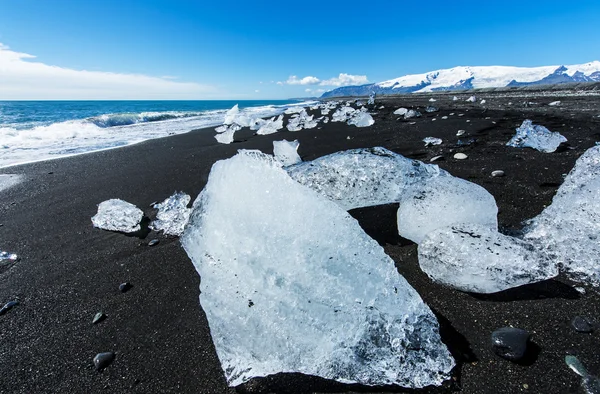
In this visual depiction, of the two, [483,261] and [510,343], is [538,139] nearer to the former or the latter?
[483,261]

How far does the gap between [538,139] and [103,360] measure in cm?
552

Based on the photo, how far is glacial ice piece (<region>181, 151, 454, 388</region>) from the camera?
1.24 metres

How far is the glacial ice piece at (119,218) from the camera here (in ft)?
9.86

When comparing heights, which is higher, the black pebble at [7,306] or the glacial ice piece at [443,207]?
the glacial ice piece at [443,207]

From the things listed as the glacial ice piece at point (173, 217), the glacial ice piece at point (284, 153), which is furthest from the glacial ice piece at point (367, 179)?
the glacial ice piece at point (284, 153)

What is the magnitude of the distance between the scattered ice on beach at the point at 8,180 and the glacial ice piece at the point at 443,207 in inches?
253

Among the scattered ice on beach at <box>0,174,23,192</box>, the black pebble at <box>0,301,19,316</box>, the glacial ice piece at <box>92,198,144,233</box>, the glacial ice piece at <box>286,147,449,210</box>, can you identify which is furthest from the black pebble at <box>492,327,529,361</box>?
the scattered ice on beach at <box>0,174,23,192</box>

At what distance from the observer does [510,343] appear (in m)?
1.31

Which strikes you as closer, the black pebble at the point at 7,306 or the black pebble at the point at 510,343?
the black pebble at the point at 510,343

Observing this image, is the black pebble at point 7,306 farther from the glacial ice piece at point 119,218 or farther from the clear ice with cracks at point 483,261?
the clear ice with cracks at point 483,261

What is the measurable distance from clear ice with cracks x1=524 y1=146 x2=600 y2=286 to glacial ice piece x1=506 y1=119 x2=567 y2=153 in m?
2.37

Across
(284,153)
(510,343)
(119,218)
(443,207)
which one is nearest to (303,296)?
(510,343)

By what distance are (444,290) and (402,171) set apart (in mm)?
1409

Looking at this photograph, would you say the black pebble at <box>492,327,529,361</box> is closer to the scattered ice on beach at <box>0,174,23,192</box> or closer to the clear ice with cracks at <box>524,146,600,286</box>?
the clear ice with cracks at <box>524,146,600,286</box>
